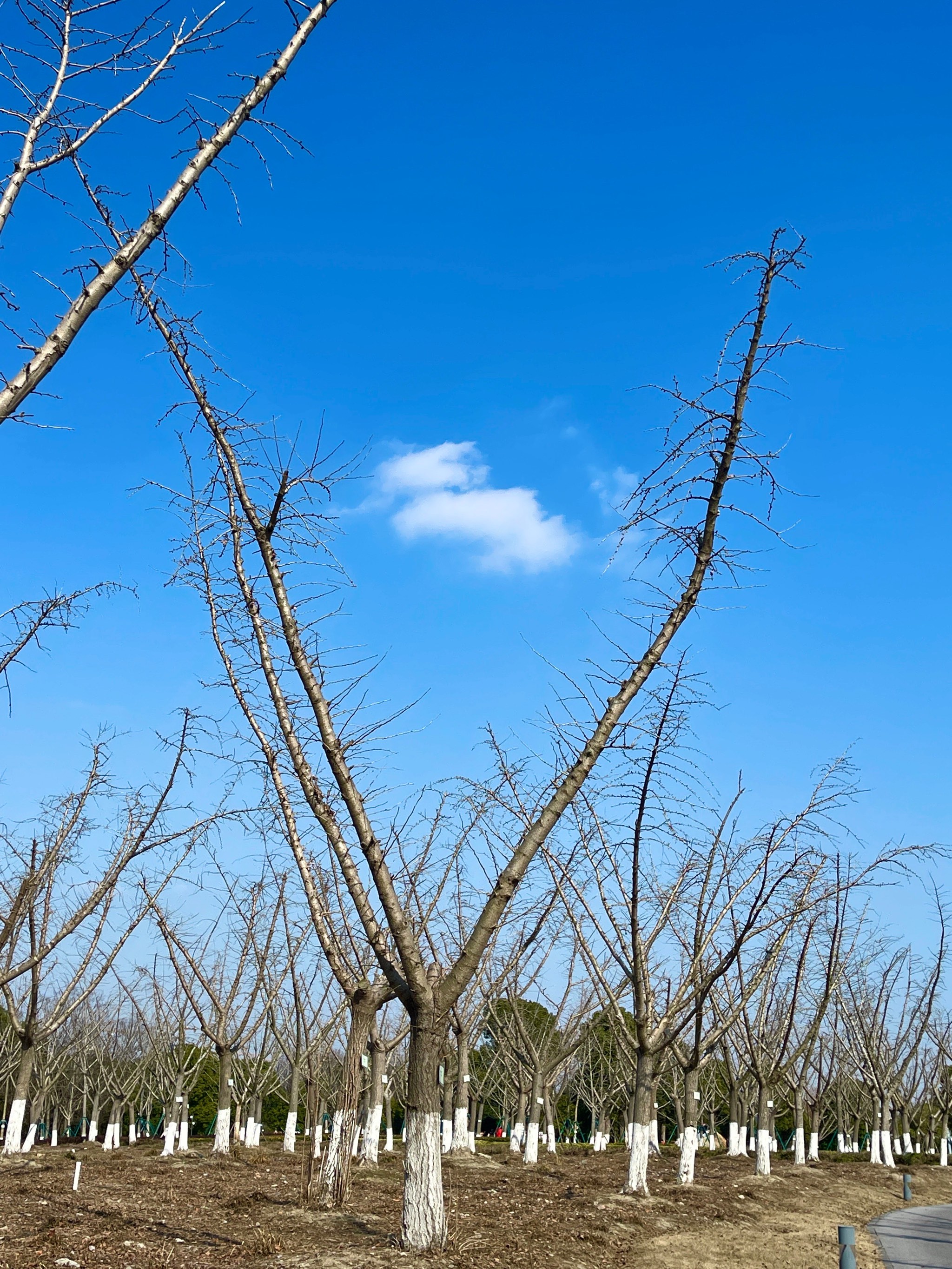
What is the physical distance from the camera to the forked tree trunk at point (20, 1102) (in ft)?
59.7

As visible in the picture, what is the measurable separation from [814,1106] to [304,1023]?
65.2 feet

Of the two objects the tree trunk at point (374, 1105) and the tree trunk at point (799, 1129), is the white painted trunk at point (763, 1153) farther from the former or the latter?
the tree trunk at point (374, 1105)

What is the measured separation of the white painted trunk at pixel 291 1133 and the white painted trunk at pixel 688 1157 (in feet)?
36.8

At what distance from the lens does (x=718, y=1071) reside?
46.1 metres

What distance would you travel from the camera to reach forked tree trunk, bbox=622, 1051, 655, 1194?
1433 centimetres

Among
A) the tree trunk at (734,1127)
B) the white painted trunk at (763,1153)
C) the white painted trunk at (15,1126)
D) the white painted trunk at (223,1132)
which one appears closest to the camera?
the white painted trunk at (15,1126)

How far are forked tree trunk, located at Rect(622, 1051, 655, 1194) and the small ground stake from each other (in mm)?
8343

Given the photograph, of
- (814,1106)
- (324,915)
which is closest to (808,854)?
(324,915)

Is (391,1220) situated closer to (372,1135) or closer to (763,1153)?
(372,1135)

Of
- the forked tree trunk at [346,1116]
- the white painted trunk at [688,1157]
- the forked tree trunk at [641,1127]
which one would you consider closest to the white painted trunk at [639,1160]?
the forked tree trunk at [641,1127]

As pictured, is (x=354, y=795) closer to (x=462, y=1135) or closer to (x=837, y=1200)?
(x=837, y=1200)

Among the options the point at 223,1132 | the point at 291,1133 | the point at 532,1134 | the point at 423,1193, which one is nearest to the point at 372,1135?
the point at 223,1132

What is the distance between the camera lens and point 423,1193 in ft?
25.4

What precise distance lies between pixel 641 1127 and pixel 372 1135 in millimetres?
9107
